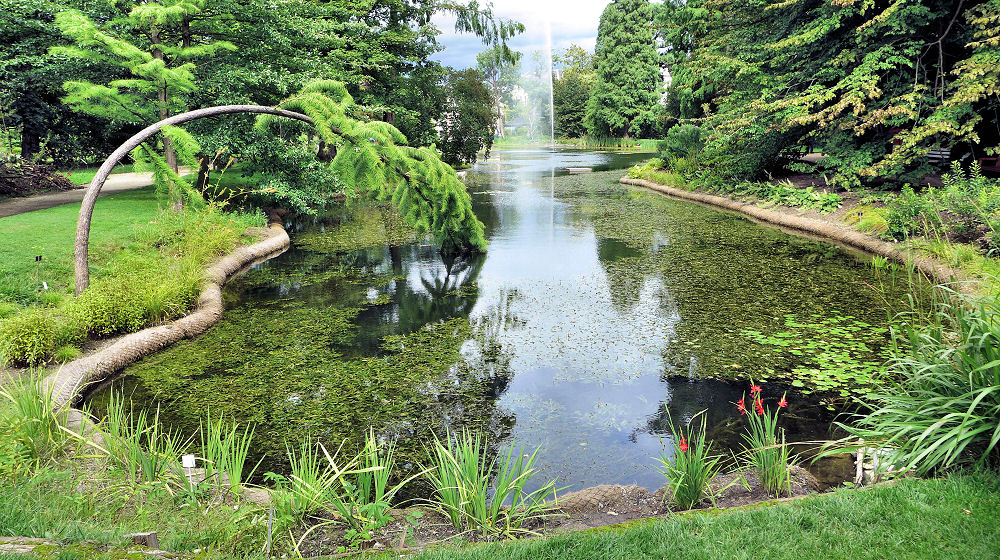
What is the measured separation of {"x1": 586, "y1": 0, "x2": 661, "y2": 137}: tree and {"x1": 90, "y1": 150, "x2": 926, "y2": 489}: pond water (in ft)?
112

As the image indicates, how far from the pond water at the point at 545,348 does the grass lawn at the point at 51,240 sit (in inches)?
74.9

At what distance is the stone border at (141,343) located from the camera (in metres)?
4.79

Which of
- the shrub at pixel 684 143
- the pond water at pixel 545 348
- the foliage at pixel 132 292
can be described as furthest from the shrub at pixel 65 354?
the shrub at pixel 684 143

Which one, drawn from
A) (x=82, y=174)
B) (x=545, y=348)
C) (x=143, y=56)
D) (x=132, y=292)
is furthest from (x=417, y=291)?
(x=82, y=174)

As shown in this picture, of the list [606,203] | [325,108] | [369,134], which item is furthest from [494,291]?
[606,203]

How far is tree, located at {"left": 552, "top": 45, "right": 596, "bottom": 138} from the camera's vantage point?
53094mm

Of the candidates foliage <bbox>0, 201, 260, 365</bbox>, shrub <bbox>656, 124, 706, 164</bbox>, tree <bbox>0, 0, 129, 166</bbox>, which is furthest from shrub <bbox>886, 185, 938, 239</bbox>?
tree <bbox>0, 0, 129, 166</bbox>

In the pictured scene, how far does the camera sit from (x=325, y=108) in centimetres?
761

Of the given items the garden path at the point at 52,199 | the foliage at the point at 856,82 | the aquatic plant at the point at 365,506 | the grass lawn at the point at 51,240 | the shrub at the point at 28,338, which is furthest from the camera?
the garden path at the point at 52,199

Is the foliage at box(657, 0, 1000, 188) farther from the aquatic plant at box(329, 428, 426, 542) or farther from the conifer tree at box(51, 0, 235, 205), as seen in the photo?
the conifer tree at box(51, 0, 235, 205)

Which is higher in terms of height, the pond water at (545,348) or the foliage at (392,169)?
the foliage at (392,169)

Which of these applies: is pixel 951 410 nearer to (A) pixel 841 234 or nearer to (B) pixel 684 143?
(A) pixel 841 234

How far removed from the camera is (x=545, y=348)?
602 centimetres

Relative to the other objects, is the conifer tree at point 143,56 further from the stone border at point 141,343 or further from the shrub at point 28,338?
the shrub at point 28,338
